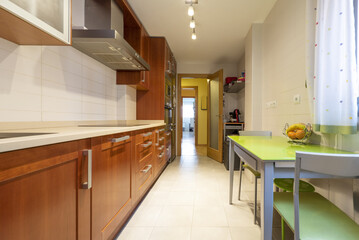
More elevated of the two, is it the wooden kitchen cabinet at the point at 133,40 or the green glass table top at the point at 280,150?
the wooden kitchen cabinet at the point at 133,40

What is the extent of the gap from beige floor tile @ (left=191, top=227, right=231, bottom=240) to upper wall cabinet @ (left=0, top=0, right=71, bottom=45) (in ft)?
5.68

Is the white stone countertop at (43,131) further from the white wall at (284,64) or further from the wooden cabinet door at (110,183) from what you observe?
the white wall at (284,64)

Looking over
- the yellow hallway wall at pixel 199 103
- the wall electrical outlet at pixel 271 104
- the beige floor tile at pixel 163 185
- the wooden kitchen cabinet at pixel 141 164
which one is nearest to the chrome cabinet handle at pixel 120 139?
the wooden kitchen cabinet at pixel 141 164

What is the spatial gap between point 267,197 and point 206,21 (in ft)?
8.55

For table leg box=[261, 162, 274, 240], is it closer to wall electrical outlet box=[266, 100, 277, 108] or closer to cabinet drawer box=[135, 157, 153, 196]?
cabinet drawer box=[135, 157, 153, 196]

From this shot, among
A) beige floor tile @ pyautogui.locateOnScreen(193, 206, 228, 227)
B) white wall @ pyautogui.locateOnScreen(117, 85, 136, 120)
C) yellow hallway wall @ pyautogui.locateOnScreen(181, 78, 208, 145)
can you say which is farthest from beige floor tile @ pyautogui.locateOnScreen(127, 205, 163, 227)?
yellow hallway wall @ pyautogui.locateOnScreen(181, 78, 208, 145)

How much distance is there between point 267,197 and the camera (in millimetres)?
861

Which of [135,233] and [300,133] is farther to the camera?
[135,233]

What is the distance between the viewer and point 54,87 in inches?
55.6

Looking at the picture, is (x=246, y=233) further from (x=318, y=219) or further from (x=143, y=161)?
(x=143, y=161)

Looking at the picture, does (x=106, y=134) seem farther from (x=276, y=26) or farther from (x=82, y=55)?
(x=276, y=26)

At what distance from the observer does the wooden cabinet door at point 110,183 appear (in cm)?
106

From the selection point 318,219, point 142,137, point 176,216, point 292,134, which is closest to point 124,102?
point 142,137

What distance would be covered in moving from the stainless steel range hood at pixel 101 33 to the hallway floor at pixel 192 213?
1.65 meters
